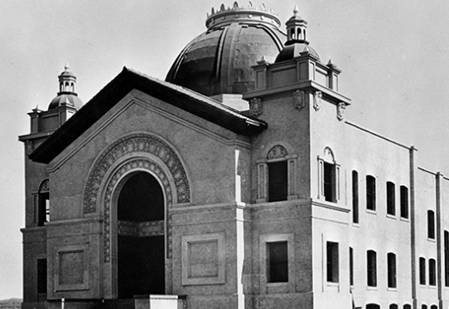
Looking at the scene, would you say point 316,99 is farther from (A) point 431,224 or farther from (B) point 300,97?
(A) point 431,224

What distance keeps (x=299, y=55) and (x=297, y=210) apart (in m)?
5.93

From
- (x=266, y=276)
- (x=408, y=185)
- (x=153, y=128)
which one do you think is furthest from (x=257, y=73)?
(x=408, y=185)

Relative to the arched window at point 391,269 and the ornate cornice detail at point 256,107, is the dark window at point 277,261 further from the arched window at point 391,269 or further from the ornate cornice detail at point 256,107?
the arched window at point 391,269

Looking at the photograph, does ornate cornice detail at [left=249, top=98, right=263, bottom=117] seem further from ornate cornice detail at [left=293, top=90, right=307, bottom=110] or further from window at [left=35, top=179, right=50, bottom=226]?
window at [left=35, top=179, right=50, bottom=226]

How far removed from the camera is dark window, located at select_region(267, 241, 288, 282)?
103 ft

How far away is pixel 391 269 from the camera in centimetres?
3969

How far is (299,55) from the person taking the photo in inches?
1251

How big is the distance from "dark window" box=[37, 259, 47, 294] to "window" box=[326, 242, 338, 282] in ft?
52.5

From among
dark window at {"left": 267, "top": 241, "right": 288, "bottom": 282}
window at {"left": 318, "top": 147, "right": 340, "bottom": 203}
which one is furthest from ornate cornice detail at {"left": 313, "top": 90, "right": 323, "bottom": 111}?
dark window at {"left": 267, "top": 241, "right": 288, "bottom": 282}

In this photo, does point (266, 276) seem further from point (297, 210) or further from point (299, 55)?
point (299, 55)

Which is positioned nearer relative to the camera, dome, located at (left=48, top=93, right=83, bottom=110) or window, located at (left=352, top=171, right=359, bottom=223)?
window, located at (left=352, top=171, right=359, bottom=223)

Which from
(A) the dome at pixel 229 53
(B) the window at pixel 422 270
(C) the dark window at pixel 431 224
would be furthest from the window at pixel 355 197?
(C) the dark window at pixel 431 224

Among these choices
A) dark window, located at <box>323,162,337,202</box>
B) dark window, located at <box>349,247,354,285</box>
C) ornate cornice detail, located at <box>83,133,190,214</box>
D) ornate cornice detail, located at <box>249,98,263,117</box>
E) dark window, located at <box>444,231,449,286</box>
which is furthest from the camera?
dark window, located at <box>444,231,449,286</box>

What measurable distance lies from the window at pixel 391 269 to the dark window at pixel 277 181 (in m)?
10.0
